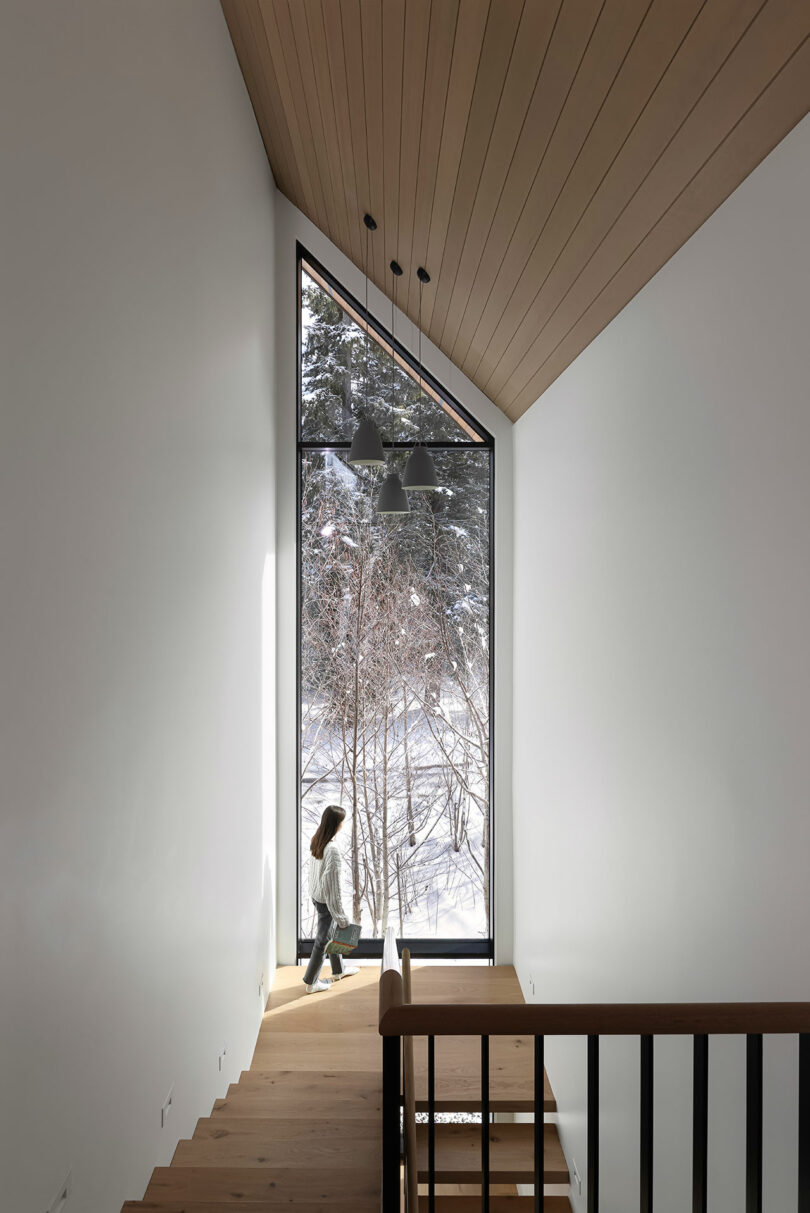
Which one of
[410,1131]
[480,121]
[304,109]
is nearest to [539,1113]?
[410,1131]

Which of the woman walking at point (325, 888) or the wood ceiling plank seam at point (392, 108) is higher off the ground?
the wood ceiling plank seam at point (392, 108)

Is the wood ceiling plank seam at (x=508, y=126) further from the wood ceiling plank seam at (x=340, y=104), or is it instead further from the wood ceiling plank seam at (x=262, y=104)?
the wood ceiling plank seam at (x=262, y=104)

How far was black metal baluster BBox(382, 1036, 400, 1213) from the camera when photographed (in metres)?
1.87

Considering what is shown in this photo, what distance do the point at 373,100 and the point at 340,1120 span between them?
4.17 m

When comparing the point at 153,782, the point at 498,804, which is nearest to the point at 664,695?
the point at 153,782

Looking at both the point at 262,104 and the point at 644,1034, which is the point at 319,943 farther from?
the point at 262,104

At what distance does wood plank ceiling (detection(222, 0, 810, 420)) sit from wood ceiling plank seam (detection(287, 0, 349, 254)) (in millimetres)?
13

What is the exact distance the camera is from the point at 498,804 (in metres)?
6.39

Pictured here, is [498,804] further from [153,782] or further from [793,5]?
[793,5]

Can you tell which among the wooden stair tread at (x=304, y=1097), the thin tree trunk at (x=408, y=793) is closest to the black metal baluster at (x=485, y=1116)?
the wooden stair tread at (x=304, y=1097)

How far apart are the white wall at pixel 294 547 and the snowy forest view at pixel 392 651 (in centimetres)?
10

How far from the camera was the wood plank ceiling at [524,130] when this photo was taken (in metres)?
2.21

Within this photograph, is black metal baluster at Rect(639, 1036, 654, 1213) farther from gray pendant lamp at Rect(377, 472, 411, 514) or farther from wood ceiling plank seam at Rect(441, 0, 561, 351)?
gray pendant lamp at Rect(377, 472, 411, 514)

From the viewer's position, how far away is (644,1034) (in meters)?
1.83
